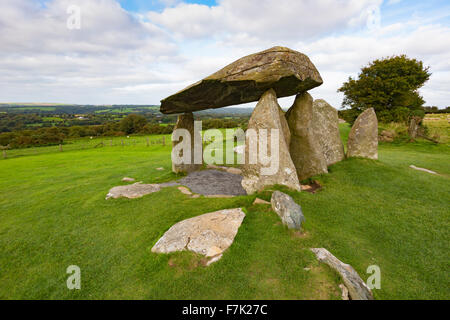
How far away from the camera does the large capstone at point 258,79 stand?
6602 millimetres

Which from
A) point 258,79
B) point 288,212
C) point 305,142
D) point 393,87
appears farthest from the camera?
point 393,87

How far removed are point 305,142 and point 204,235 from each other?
6587 mm

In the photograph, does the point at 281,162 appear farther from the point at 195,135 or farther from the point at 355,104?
the point at 355,104

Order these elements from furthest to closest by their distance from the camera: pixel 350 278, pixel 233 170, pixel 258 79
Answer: pixel 233 170
pixel 258 79
pixel 350 278

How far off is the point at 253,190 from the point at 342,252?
Result: 137 inches

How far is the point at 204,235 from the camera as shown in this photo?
4641 mm

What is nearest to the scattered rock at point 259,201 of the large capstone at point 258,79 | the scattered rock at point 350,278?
the scattered rock at point 350,278

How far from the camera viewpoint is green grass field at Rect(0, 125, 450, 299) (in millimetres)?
3672

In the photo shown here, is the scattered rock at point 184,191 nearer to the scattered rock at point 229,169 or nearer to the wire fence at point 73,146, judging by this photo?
the scattered rock at point 229,169

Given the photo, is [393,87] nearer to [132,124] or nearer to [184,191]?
[184,191]

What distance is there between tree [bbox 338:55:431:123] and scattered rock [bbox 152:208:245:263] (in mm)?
25215

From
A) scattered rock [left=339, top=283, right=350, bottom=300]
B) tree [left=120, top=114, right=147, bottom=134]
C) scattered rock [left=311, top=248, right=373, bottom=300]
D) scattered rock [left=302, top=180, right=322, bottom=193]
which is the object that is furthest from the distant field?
tree [left=120, top=114, right=147, bottom=134]

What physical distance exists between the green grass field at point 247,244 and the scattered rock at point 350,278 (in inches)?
5.8

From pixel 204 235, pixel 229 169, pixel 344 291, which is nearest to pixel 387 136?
pixel 229 169
